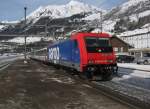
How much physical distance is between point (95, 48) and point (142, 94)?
8.01 meters

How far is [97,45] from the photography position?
22203mm

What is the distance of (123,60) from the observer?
61.5 m

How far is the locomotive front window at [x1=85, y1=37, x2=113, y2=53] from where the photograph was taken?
71.9 feet

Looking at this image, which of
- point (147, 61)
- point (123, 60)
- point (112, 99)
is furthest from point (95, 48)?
point (123, 60)

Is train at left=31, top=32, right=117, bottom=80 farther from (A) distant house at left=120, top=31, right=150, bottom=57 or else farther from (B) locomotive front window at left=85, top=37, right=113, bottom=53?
→ (A) distant house at left=120, top=31, right=150, bottom=57

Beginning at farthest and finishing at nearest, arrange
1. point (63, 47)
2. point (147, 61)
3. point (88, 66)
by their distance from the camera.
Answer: point (147, 61), point (63, 47), point (88, 66)

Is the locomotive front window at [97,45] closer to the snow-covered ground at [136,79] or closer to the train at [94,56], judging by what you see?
the train at [94,56]

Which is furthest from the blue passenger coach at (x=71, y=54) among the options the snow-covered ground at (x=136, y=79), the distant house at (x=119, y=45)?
the distant house at (x=119, y=45)

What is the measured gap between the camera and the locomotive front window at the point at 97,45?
21919mm

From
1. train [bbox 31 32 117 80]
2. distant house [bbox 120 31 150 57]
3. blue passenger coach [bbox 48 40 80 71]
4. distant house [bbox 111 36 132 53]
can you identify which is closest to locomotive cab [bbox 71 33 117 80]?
train [bbox 31 32 117 80]

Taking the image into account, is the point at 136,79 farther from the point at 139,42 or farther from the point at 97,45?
the point at 139,42

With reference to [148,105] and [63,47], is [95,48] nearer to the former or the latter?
[63,47]

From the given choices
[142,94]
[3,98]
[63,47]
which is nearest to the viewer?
[3,98]

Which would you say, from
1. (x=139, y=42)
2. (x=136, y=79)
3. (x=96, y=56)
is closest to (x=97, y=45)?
(x=96, y=56)
